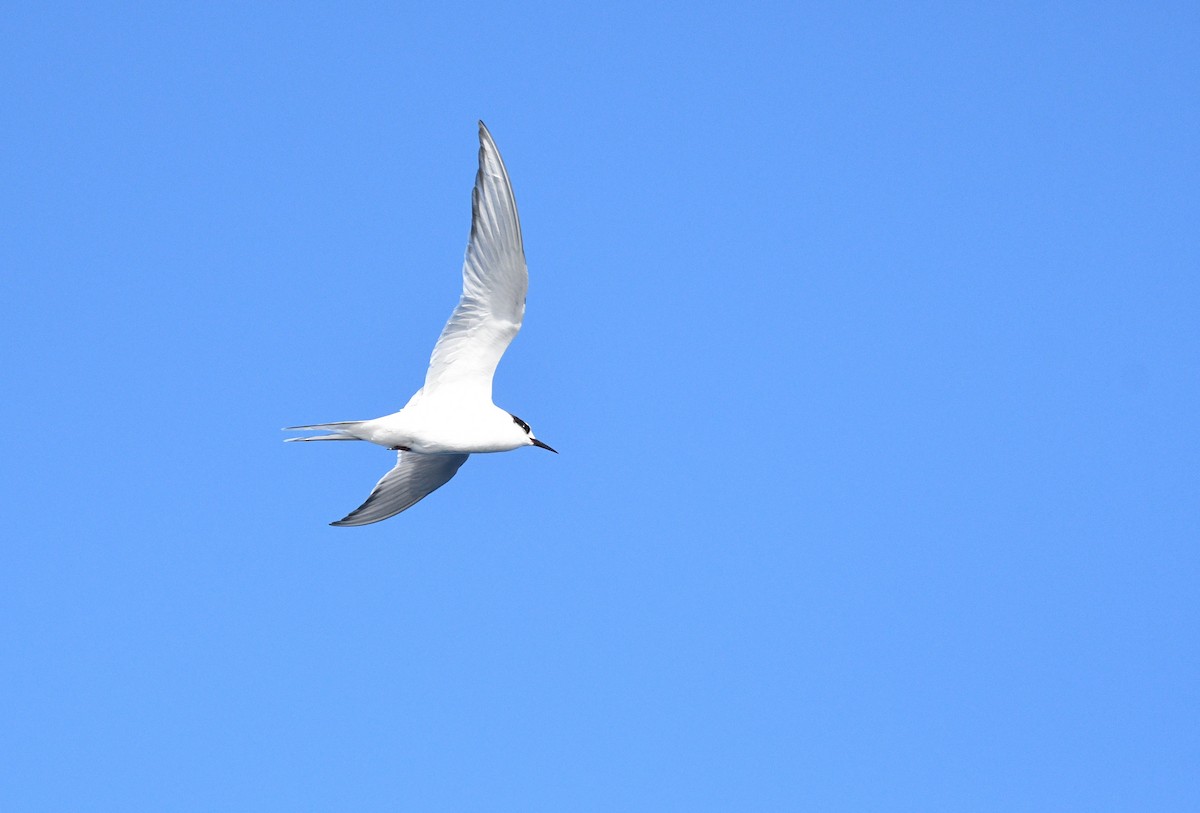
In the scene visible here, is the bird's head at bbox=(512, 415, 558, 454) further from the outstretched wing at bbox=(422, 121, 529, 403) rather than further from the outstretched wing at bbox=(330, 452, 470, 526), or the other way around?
the outstretched wing at bbox=(330, 452, 470, 526)

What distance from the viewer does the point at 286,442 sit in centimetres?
1369

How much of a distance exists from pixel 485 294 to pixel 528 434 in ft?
7.55

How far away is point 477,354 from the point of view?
14547mm

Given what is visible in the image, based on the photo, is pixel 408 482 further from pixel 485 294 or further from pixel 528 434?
pixel 485 294

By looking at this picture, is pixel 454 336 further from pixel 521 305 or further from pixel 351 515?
pixel 351 515

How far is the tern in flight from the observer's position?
43.1 feet

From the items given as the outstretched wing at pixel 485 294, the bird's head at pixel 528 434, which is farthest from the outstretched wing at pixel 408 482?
the outstretched wing at pixel 485 294

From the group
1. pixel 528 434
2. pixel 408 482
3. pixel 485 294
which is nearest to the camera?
pixel 485 294

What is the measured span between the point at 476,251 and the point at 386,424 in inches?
89.5

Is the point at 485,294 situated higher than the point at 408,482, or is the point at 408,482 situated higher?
the point at 485,294

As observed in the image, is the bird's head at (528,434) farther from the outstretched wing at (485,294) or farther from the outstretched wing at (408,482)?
the outstretched wing at (408,482)

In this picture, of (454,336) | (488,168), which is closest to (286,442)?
(454,336)

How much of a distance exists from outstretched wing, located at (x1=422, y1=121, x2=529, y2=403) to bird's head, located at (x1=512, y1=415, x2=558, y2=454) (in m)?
→ 0.59

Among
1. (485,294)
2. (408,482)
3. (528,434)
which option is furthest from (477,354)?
(408,482)
